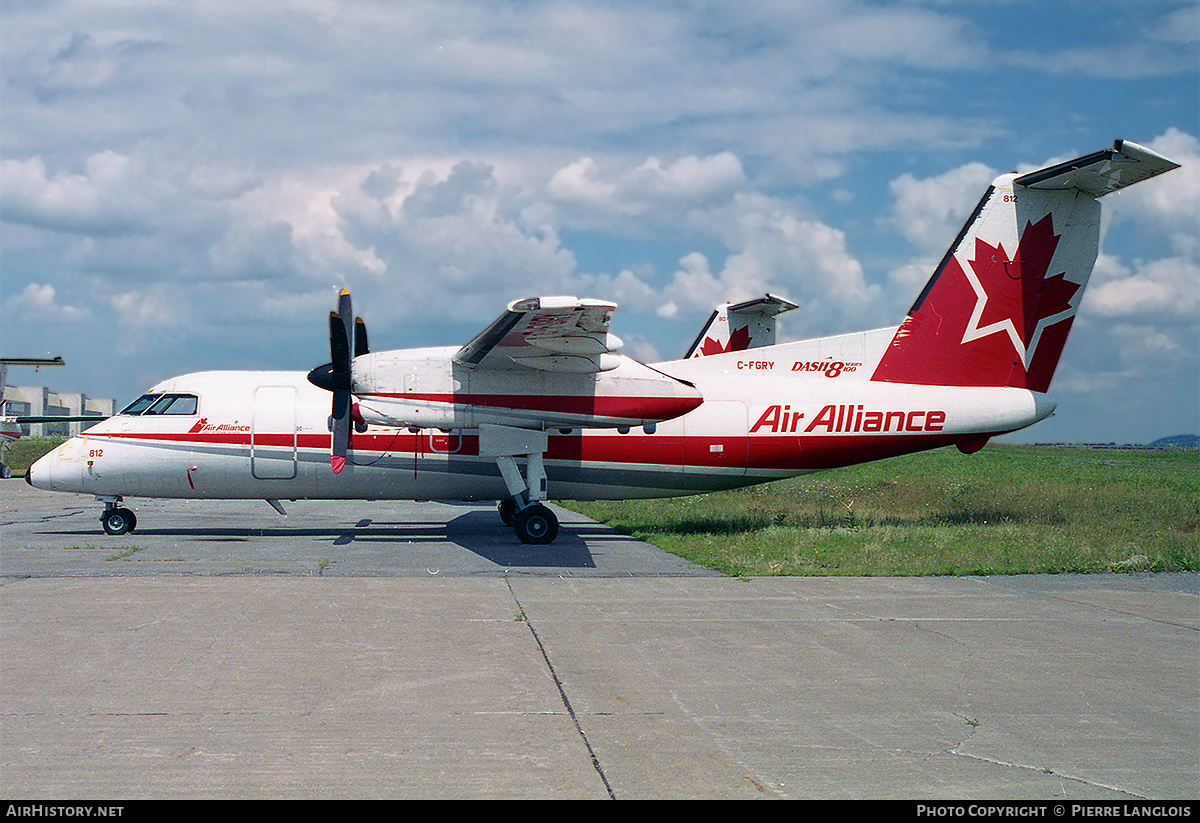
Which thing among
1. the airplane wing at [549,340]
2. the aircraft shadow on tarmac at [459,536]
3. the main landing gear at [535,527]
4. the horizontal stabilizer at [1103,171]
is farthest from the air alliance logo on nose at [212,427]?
the horizontal stabilizer at [1103,171]

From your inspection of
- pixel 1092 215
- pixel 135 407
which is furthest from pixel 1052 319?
pixel 135 407

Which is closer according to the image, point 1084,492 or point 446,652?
point 446,652

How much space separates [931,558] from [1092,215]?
7.57m

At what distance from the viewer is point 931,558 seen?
46.3 feet

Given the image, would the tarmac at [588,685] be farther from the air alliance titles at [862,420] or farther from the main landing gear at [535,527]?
the air alliance titles at [862,420]

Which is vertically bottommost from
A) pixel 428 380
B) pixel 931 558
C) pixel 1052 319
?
pixel 931 558

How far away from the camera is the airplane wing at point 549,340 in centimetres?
1280

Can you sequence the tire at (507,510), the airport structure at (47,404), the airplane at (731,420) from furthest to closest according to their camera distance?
the airport structure at (47,404) → the tire at (507,510) → the airplane at (731,420)

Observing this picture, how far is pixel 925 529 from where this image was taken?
1780 cm

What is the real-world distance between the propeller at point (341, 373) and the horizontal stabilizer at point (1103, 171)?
12.2 m

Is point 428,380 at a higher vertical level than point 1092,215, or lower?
lower

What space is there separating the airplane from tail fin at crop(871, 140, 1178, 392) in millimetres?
26

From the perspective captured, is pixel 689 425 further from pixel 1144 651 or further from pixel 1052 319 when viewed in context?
pixel 1144 651

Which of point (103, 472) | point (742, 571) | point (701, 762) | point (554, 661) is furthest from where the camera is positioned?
point (103, 472)
